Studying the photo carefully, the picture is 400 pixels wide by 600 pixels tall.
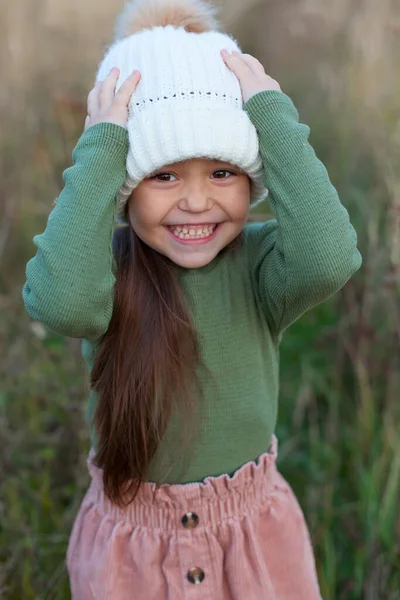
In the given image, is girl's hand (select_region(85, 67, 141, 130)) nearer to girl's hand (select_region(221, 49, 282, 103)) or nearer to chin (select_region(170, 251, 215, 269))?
girl's hand (select_region(221, 49, 282, 103))

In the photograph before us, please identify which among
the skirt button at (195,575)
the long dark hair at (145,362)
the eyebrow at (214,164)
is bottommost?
the skirt button at (195,575)

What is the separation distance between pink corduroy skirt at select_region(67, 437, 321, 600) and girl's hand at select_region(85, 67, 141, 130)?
0.80m

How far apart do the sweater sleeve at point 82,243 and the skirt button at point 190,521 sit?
0.48m

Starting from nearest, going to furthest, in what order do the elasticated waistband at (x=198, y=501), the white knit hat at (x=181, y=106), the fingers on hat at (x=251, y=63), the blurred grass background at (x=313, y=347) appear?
1. the white knit hat at (x=181, y=106)
2. the fingers on hat at (x=251, y=63)
3. the elasticated waistband at (x=198, y=501)
4. the blurred grass background at (x=313, y=347)

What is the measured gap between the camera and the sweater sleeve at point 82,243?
4.33 ft

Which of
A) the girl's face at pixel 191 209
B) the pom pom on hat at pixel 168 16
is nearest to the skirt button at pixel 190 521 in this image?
the girl's face at pixel 191 209

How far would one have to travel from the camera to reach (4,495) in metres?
2.32

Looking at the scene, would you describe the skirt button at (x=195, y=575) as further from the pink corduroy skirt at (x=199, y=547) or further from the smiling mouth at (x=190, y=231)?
the smiling mouth at (x=190, y=231)

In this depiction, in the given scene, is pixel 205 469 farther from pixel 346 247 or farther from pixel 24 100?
pixel 24 100

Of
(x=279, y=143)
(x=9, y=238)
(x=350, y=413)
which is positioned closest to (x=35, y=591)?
(x=350, y=413)

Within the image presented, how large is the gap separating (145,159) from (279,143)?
268mm

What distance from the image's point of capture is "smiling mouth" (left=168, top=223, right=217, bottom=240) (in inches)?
56.4

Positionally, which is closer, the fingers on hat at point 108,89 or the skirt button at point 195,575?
the fingers on hat at point 108,89

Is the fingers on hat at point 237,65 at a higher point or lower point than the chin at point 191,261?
higher
